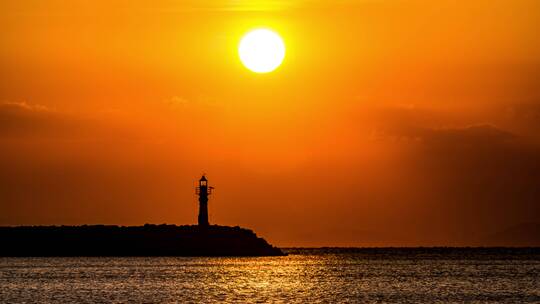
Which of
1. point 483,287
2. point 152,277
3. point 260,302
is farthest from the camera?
point 152,277

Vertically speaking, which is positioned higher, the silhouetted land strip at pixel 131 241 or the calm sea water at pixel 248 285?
the silhouetted land strip at pixel 131 241

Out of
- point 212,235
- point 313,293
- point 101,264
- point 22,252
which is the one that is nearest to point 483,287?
point 313,293

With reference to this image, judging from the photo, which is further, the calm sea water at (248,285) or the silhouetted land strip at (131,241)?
the silhouetted land strip at (131,241)

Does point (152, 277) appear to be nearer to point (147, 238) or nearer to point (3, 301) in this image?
point (3, 301)

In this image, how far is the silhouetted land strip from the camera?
147 m

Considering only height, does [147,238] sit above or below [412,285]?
above

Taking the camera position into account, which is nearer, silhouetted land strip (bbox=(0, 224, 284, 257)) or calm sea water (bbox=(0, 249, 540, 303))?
calm sea water (bbox=(0, 249, 540, 303))

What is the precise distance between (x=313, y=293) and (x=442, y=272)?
117 feet

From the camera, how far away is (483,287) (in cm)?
8762

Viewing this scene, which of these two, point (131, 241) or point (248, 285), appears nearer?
point (248, 285)

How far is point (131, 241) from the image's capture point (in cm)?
14950

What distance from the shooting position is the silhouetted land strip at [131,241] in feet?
482

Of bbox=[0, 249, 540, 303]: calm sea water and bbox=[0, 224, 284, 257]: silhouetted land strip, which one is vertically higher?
bbox=[0, 224, 284, 257]: silhouetted land strip

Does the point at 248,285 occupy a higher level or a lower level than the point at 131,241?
lower
